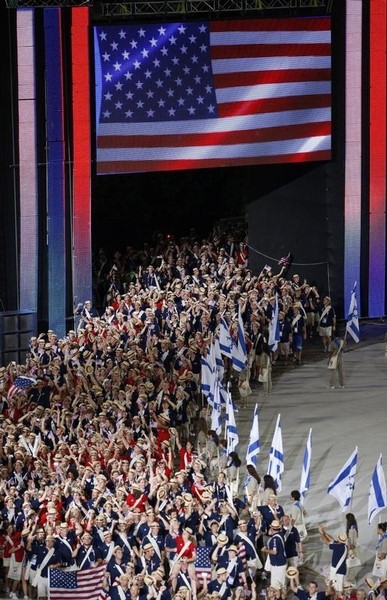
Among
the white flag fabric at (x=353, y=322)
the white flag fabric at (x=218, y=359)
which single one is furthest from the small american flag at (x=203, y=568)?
the white flag fabric at (x=353, y=322)

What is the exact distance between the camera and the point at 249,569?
17953 mm

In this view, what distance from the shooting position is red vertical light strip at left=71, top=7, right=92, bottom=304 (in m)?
30.8

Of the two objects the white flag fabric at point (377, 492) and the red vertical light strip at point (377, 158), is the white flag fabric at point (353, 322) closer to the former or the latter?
the red vertical light strip at point (377, 158)

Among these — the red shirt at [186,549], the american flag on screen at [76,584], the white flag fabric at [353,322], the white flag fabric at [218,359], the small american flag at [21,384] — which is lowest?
the american flag on screen at [76,584]

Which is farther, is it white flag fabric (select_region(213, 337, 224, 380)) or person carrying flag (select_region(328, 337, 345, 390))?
person carrying flag (select_region(328, 337, 345, 390))

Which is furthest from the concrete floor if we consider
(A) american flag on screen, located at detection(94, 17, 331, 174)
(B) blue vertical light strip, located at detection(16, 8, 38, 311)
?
(B) blue vertical light strip, located at detection(16, 8, 38, 311)

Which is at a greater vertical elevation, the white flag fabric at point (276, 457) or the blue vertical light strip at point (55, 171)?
the blue vertical light strip at point (55, 171)

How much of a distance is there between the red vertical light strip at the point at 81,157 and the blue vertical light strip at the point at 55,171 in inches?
11.1

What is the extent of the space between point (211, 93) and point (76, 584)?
1572 cm

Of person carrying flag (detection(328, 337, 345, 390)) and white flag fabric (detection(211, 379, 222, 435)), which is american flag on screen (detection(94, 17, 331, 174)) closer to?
person carrying flag (detection(328, 337, 345, 390))

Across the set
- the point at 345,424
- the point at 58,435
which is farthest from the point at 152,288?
the point at 58,435

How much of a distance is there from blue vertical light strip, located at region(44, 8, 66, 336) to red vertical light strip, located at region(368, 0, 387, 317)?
715cm

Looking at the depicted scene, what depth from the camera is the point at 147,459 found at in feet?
66.9

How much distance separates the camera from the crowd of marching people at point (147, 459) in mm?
17891
